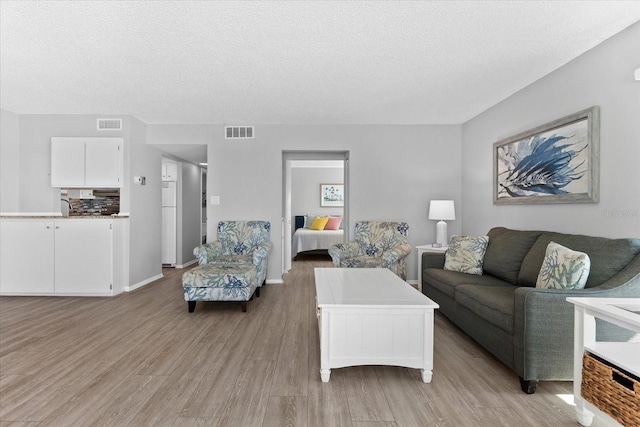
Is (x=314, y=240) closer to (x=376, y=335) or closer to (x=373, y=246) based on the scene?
(x=373, y=246)

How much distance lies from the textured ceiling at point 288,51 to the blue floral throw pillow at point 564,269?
5.33 feet

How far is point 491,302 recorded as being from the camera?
246cm

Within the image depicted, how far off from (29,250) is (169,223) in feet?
8.01

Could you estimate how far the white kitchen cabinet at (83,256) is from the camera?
440 cm

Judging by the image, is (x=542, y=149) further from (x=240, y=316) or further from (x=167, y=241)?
(x=167, y=241)

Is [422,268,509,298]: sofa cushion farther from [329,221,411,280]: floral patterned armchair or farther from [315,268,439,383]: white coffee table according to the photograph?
[315,268,439,383]: white coffee table

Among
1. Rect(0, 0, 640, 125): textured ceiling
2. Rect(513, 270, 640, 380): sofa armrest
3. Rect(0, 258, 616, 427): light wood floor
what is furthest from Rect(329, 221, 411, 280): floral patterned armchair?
Rect(513, 270, 640, 380): sofa armrest

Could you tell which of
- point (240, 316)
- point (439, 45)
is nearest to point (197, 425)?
point (240, 316)

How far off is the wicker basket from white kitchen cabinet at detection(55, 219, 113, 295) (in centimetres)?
496

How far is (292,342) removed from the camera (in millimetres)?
→ 2910

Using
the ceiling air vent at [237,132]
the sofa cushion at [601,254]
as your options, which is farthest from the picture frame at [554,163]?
the ceiling air vent at [237,132]

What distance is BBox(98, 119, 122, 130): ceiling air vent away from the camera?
189 inches

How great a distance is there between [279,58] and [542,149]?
2.66 metres

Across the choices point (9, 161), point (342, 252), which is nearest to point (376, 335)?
point (342, 252)
